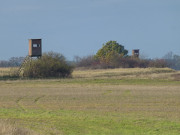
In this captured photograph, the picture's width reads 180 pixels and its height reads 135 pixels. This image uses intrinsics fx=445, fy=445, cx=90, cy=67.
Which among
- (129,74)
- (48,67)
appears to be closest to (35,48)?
(48,67)

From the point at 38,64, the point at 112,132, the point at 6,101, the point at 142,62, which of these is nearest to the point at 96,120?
the point at 112,132

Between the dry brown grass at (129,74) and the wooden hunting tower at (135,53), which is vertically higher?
the wooden hunting tower at (135,53)

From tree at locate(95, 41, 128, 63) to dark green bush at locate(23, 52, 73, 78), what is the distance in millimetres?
45302

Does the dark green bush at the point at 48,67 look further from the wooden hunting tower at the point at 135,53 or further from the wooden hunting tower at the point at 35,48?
the wooden hunting tower at the point at 135,53

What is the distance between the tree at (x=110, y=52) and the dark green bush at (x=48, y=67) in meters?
45.3

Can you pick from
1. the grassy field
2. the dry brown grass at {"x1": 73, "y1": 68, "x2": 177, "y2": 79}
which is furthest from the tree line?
the grassy field

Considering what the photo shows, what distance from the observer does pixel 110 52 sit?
110250 millimetres

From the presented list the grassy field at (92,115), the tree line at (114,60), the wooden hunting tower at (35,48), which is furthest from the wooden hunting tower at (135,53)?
the grassy field at (92,115)

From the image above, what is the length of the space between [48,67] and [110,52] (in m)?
52.7

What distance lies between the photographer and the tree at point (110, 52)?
10716 cm

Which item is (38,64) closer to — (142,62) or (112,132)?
(112,132)

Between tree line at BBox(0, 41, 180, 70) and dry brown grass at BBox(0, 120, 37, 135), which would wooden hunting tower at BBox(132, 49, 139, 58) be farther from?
dry brown grass at BBox(0, 120, 37, 135)

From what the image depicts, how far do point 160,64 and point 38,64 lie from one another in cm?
5396

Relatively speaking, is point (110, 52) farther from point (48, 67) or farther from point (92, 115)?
point (92, 115)
